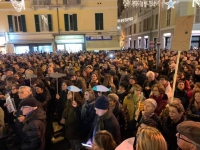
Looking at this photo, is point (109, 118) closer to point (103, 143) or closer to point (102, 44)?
point (103, 143)

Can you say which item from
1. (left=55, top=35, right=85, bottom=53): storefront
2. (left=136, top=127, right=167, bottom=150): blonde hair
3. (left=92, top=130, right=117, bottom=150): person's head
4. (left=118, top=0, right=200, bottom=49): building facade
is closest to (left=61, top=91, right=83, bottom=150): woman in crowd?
(left=92, top=130, right=117, bottom=150): person's head

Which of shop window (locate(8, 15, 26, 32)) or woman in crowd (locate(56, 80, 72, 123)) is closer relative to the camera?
woman in crowd (locate(56, 80, 72, 123))

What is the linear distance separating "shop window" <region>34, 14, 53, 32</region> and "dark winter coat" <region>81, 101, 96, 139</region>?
22593 mm

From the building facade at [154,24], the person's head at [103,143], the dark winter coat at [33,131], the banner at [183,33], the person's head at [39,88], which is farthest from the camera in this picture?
the building facade at [154,24]

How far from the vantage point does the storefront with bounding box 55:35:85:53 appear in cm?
2451

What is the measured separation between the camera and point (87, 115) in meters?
3.83

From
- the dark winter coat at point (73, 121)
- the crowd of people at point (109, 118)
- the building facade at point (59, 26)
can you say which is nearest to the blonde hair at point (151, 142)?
the crowd of people at point (109, 118)

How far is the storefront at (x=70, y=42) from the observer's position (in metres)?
24.5

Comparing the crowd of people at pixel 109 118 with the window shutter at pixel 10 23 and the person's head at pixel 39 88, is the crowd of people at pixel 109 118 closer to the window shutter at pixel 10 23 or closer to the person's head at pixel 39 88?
the person's head at pixel 39 88

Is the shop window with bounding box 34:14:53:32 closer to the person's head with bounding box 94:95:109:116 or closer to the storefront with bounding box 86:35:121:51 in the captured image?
the storefront with bounding box 86:35:121:51

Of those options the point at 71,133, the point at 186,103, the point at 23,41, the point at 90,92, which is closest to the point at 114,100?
the point at 90,92

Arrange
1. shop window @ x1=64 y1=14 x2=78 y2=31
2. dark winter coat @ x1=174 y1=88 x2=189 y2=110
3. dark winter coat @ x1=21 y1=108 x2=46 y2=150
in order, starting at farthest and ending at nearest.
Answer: shop window @ x1=64 y1=14 x2=78 y2=31 < dark winter coat @ x1=174 y1=88 x2=189 y2=110 < dark winter coat @ x1=21 y1=108 x2=46 y2=150

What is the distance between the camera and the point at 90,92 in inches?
153

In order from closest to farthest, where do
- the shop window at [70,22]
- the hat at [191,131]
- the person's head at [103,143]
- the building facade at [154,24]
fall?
the hat at [191,131] < the person's head at [103,143] < the building facade at [154,24] < the shop window at [70,22]
